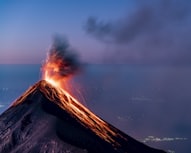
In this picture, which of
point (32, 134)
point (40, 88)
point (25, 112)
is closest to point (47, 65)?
point (40, 88)

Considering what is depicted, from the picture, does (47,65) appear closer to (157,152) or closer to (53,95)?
(53,95)

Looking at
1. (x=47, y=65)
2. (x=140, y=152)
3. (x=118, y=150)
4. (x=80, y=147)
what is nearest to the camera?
(x=80, y=147)

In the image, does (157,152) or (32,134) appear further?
(157,152)

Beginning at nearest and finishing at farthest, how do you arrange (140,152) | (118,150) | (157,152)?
(118,150) → (140,152) → (157,152)

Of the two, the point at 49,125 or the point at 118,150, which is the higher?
the point at 49,125
